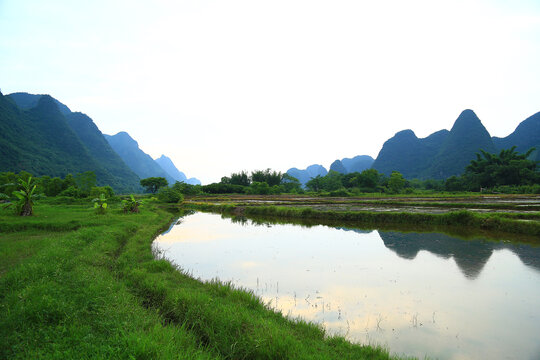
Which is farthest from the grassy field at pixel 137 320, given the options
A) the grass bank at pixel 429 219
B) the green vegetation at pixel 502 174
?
the green vegetation at pixel 502 174

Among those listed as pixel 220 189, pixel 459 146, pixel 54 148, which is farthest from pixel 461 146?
pixel 54 148

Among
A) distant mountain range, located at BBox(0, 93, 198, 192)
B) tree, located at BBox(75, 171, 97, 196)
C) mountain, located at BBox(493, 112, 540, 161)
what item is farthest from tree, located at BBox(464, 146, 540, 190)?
distant mountain range, located at BBox(0, 93, 198, 192)

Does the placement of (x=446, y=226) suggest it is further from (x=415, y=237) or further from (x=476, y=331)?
(x=476, y=331)

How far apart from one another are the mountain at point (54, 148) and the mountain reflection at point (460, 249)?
94000 mm

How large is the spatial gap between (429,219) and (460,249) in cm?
640

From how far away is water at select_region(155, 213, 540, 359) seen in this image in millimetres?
Result: 4707

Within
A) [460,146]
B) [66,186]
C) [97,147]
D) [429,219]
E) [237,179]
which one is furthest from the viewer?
[97,147]

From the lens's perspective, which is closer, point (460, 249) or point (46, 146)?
point (460, 249)

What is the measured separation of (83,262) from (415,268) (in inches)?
393

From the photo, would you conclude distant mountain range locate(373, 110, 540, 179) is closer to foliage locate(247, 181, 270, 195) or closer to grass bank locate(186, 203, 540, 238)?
foliage locate(247, 181, 270, 195)

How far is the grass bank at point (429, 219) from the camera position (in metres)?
13.0

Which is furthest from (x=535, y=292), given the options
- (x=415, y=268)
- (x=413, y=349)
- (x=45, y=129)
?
(x=45, y=129)

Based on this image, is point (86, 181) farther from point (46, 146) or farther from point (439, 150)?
point (439, 150)

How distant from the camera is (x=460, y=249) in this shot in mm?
10273
